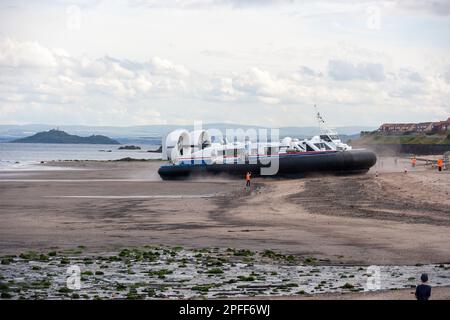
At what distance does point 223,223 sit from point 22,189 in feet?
43.8

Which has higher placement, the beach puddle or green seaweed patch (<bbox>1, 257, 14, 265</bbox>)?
green seaweed patch (<bbox>1, 257, 14, 265</bbox>)

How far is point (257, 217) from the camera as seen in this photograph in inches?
763

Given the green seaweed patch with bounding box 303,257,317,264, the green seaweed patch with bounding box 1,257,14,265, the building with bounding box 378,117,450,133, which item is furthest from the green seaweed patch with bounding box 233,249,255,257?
the building with bounding box 378,117,450,133

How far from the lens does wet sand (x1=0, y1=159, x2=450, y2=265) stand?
1491cm

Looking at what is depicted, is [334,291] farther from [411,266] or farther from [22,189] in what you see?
[22,189]

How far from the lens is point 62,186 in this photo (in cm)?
3094

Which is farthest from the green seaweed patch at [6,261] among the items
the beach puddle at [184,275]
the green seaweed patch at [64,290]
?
the green seaweed patch at [64,290]

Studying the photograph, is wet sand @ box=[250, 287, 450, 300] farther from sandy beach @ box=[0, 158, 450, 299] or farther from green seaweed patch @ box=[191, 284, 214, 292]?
green seaweed patch @ box=[191, 284, 214, 292]

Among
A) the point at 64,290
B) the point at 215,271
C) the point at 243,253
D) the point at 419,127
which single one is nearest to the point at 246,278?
the point at 215,271

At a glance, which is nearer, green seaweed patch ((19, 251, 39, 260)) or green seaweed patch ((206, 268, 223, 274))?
green seaweed patch ((206, 268, 223, 274))

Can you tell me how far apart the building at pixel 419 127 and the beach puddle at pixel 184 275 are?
86.7 metres

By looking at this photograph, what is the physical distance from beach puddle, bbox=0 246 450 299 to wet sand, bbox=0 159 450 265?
2.73 feet

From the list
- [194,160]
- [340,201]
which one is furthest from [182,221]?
[194,160]
